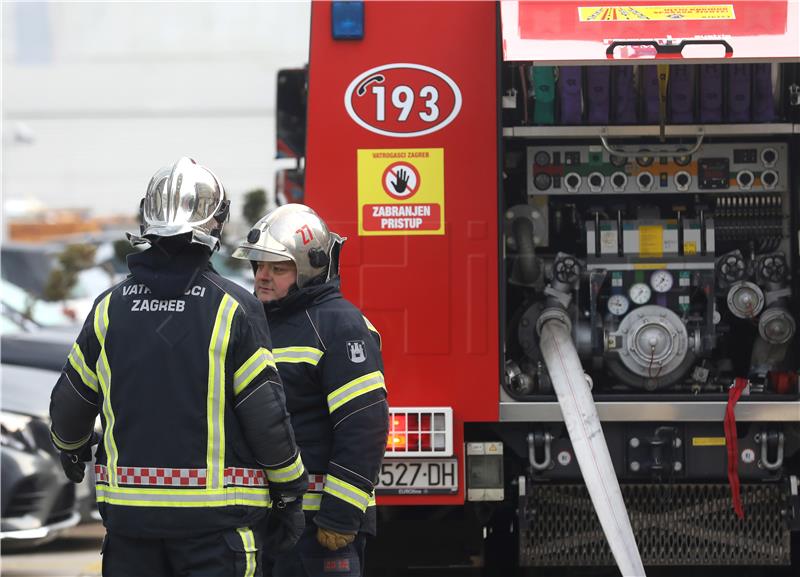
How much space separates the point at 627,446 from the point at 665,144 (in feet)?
4.19

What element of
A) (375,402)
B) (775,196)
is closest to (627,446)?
(775,196)

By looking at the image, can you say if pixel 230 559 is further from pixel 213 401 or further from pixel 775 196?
A: pixel 775 196

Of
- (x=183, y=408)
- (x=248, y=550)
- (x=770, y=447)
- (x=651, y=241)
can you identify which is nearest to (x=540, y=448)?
(x=770, y=447)

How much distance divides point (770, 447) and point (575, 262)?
1100mm

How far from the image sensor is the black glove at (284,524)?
3.62 metres

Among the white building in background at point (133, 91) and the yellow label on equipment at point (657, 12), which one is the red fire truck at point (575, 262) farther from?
the white building in background at point (133, 91)

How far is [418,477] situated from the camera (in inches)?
196

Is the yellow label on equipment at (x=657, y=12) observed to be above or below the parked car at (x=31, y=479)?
above

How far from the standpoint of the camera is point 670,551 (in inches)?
209

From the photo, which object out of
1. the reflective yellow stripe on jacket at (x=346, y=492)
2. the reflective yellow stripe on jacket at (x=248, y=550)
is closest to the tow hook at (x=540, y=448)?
the reflective yellow stripe on jacket at (x=346, y=492)

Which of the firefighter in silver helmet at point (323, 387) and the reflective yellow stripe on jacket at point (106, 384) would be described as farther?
the firefighter in silver helmet at point (323, 387)

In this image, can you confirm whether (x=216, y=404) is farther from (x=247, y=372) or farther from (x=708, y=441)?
(x=708, y=441)

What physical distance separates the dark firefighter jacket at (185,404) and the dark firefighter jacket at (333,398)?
335mm

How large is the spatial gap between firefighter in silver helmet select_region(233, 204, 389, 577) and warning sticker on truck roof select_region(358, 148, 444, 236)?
0.82 meters
